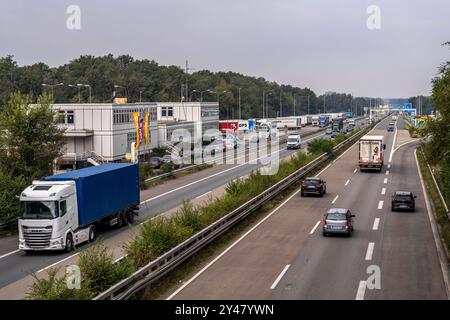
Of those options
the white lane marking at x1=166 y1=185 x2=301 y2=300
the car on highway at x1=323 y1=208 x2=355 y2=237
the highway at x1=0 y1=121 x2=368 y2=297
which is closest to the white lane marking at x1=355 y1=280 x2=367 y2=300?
the white lane marking at x1=166 y1=185 x2=301 y2=300

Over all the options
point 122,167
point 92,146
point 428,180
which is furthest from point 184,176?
point 122,167

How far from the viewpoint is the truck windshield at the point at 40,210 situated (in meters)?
29.3

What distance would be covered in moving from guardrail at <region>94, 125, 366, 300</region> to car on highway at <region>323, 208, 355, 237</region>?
497cm

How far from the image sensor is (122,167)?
37094mm

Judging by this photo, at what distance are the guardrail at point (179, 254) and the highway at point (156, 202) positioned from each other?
11.3 ft

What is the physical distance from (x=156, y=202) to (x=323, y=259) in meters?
19.8

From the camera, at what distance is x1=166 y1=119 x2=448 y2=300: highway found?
76.2ft

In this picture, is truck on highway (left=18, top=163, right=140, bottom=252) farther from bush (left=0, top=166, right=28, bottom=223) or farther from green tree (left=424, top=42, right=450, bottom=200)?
green tree (left=424, top=42, right=450, bottom=200)

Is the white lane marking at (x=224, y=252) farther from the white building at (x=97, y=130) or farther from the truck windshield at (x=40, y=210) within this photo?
the white building at (x=97, y=130)

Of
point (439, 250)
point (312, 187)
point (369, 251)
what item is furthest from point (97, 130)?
point (439, 250)

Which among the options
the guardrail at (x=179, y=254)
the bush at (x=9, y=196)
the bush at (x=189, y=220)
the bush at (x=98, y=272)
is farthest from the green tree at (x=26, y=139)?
the bush at (x=98, y=272)

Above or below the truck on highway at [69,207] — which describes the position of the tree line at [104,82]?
above

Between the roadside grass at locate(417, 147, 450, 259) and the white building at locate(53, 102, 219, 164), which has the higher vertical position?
the white building at locate(53, 102, 219, 164)
